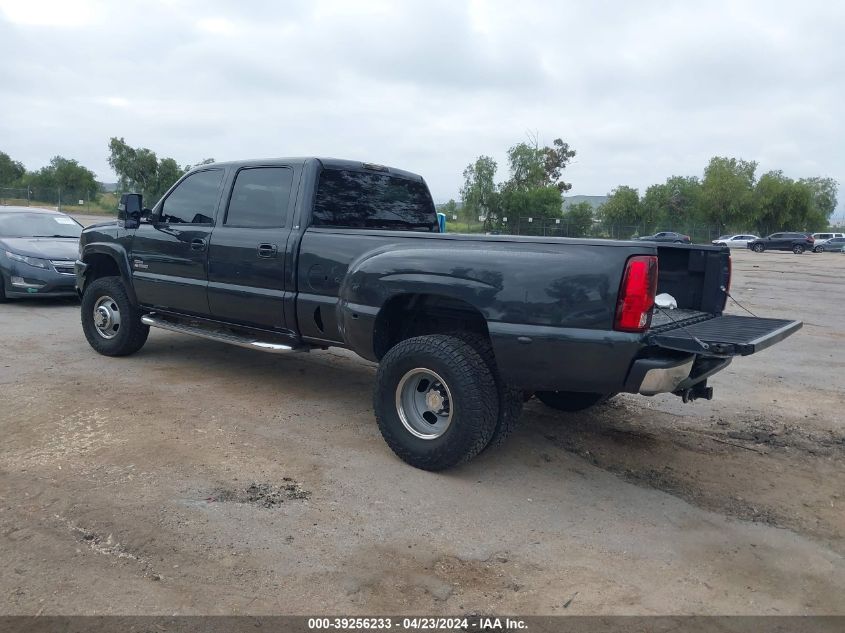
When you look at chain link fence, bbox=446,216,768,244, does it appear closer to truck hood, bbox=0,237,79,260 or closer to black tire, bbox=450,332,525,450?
truck hood, bbox=0,237,79,260

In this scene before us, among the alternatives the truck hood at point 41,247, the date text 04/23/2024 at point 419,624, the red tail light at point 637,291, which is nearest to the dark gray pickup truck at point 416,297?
the red tail light at point 637,291

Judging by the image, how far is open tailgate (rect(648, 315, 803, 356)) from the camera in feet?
11.6

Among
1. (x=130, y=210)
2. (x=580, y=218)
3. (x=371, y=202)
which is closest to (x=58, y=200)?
(x=580, y=218)

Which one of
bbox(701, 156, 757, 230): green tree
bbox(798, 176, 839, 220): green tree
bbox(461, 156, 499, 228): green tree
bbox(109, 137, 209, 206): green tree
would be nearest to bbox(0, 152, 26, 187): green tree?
bbox(109, 137, 209, 206): green tree

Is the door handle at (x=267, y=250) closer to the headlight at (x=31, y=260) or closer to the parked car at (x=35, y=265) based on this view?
the parked car at (x=35, y=265)

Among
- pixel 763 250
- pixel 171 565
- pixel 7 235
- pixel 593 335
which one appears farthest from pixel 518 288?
pixel 763 250

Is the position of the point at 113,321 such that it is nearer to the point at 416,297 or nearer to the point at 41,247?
the point at 416,297

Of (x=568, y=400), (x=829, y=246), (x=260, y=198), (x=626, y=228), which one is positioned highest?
(x=626, y=228)

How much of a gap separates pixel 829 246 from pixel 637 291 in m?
55.0

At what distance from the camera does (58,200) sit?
1826 inches

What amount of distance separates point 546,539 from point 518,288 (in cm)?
133

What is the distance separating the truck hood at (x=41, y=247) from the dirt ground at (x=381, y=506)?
4465mm

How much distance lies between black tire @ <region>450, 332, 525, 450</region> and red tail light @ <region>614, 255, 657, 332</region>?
0.85m

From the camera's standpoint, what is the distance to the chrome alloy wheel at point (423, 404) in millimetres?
4348
